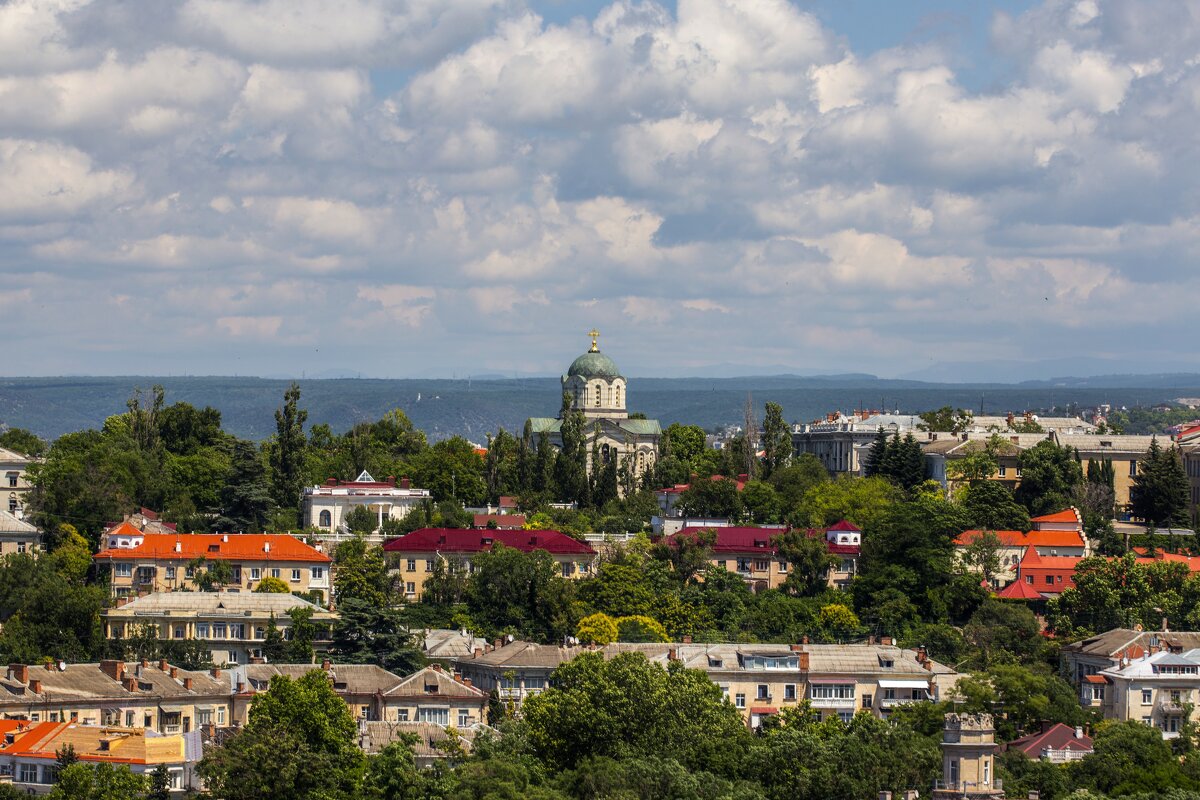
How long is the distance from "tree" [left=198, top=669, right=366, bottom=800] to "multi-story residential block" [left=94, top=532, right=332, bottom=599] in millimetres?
32205

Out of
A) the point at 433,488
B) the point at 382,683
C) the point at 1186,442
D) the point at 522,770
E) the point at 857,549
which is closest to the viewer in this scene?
the point at 522,770

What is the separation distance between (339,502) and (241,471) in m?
5.15

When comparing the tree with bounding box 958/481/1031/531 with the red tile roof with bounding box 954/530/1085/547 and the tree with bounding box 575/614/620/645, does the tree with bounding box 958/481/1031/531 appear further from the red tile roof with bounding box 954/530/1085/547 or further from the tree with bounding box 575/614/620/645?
the tree with bounding box 575/614/620/645

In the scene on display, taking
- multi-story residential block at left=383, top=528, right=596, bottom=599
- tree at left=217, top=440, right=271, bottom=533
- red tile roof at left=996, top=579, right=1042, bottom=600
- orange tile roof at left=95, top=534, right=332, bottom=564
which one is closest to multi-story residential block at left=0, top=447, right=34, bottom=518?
tree at left=217, top=440, right=271, bottom=533

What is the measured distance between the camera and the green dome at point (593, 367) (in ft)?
561

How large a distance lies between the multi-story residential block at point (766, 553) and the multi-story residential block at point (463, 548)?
5.21 meters

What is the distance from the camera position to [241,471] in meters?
123

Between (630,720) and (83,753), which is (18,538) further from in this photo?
(630,720)

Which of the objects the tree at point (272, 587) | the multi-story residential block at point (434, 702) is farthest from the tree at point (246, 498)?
the multi-story residential block at point (434, 702)

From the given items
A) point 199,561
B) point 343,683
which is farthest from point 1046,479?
point 343,683

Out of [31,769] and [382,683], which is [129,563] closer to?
[382,683]

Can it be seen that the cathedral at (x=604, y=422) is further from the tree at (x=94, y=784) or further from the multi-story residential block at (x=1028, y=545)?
the tree at (x=94, y=784)

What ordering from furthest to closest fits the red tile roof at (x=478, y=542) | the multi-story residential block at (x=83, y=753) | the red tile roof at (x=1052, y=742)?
the red tile roof at (x=478, y=542) < the red tile roof at (x=1052, y=742) < the multi-story residential block at (x=83, y=753)

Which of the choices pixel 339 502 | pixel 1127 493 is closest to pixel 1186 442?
pixel 1127 493
